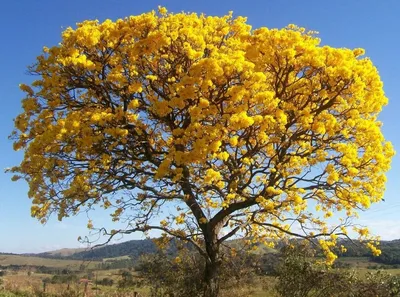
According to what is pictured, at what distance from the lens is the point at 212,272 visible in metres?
17.8

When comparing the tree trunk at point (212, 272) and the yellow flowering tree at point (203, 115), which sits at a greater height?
the yellow flowering tree at point (203, 115)

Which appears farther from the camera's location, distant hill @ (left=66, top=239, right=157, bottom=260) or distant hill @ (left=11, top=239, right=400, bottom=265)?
distant hill @ (left=66, top=239, right=157, bottom=260)

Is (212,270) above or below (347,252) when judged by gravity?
below

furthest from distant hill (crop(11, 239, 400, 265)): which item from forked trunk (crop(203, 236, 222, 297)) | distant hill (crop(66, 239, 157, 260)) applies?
forked trunk (crop(203, 236, 222, 297))

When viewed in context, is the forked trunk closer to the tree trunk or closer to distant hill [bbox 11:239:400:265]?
the tree trunk

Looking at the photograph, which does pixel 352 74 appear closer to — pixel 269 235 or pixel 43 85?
pixel 269 235

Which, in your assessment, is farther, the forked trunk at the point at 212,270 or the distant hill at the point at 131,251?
the distant hill at the point at 131,251

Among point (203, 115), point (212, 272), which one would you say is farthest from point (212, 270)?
point (203, 115)

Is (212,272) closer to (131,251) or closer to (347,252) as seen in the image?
(347,252)

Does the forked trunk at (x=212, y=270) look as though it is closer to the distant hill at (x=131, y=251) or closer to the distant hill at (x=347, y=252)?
the distant hill at (x=347, y=252)

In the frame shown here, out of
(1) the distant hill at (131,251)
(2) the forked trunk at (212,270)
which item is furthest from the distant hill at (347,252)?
(2) the forked trunk at (212,270)

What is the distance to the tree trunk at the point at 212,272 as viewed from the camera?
1728 cm

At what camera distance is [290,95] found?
17.2 meters

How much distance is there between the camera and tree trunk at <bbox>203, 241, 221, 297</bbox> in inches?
680
